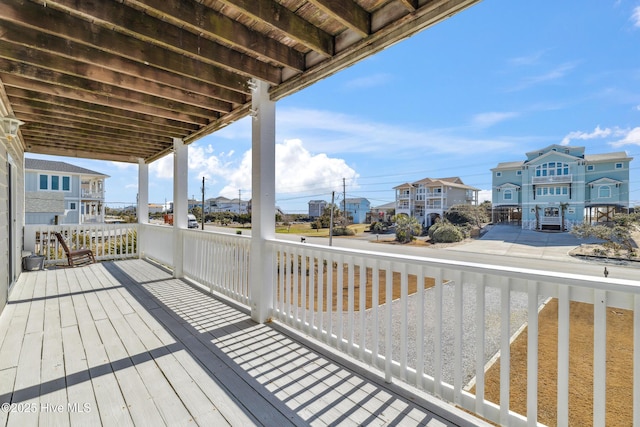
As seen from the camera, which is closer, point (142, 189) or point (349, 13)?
point (349, 13)

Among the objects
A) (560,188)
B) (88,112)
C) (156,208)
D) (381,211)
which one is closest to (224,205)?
(156,208)

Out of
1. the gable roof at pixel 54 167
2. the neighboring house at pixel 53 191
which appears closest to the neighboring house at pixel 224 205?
the neighboring house at pixel 53 191

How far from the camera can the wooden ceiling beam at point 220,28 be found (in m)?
1.95

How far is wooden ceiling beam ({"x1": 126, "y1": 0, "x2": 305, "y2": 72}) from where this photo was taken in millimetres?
1947

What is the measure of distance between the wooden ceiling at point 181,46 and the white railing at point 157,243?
2582 millimetres

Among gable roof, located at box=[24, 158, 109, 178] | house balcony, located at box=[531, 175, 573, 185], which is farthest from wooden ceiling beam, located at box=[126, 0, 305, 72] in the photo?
gable roof, located at box=[24, 158, 109, 178]

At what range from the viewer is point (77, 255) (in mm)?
6129

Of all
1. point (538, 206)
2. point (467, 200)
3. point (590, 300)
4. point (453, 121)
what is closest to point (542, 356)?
point (590, 300)

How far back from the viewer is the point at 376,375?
206 cm

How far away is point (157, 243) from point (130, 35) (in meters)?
4.88

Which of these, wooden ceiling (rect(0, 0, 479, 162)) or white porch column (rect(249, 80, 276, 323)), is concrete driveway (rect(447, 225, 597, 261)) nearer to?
white porch column (rect(249, 80, 276, 323))

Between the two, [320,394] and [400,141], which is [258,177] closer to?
[320,394]

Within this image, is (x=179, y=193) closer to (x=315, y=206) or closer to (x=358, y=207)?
(x=358, y=207)

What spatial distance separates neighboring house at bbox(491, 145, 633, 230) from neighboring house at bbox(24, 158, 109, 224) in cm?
2187
